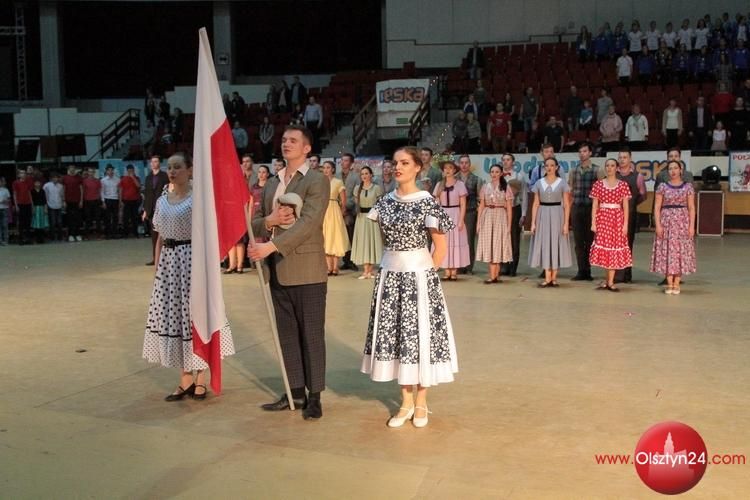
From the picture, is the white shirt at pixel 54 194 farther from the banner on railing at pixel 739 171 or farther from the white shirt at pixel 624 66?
the banner on railing at pixel 739 171

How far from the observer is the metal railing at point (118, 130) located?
25.0 meters

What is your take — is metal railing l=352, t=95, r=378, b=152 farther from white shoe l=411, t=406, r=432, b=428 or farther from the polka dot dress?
white shoe l=411, t=406, r=432, b=428

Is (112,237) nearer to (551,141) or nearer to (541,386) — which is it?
(551,141)

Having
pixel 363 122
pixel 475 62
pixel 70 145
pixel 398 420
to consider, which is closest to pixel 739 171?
pixel 475 62

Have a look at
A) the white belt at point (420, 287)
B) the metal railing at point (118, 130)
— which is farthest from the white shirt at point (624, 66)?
the white belt at point (420, 287)

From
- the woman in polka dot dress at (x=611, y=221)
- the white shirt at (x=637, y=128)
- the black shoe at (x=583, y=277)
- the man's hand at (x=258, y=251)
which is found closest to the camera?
the man's hand at (x=258, y=251)

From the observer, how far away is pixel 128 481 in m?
4.66

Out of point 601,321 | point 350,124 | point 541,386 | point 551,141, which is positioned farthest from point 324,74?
point 541,386

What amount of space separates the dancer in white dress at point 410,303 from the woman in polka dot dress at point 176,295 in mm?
1291

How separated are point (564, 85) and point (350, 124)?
555 centimetres

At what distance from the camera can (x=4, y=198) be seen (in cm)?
1892

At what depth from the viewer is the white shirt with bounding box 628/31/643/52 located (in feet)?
71.1

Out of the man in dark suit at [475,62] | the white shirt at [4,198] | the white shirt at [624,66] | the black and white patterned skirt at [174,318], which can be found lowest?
the black and white patterned skirt at [174,318]

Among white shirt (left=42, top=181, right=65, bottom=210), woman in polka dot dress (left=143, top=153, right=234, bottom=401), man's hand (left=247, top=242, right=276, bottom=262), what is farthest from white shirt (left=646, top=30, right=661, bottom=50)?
man's hand (left=247, top=242, right=276, bottom=262)
